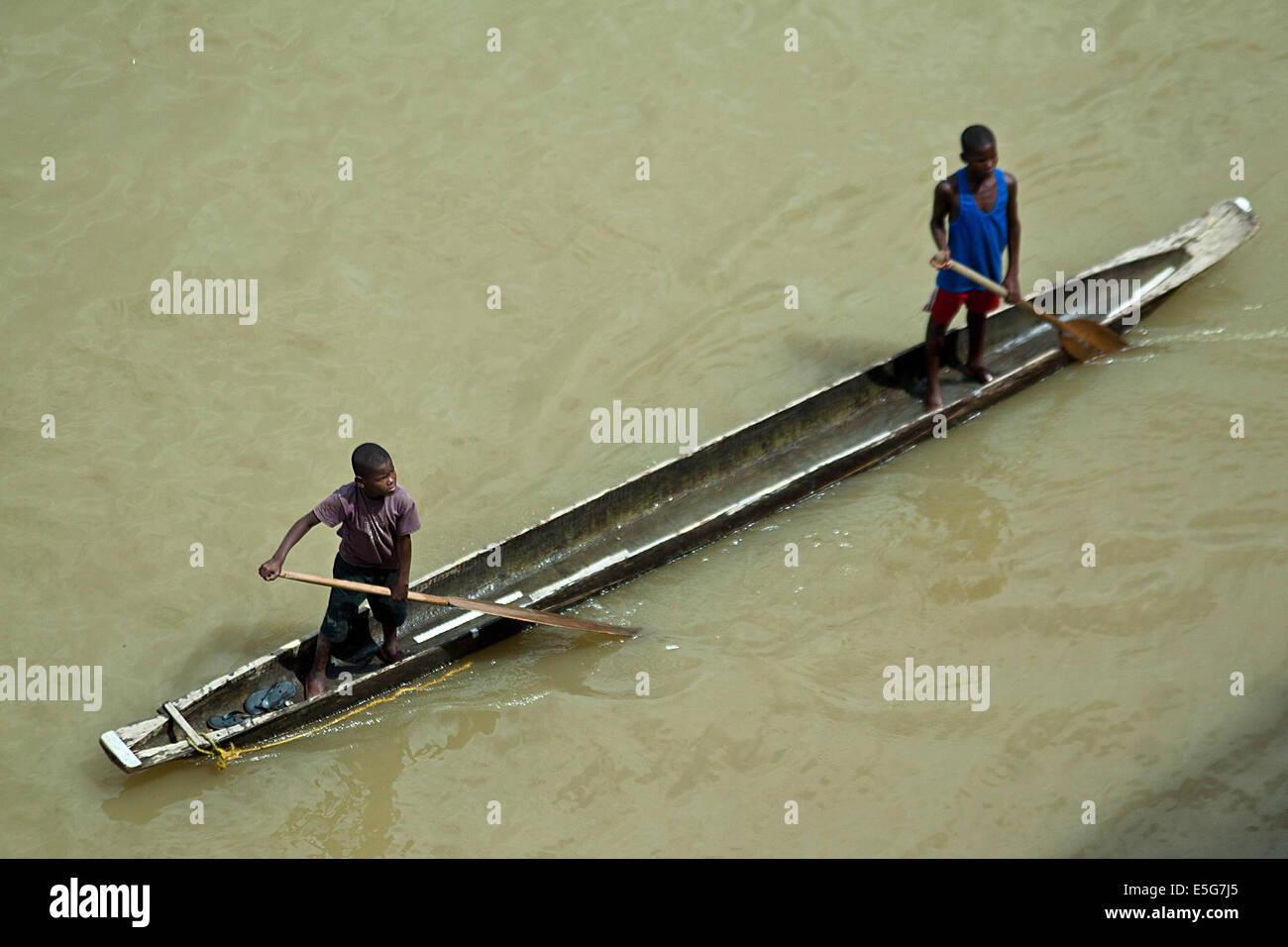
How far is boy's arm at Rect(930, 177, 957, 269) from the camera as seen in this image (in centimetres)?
722

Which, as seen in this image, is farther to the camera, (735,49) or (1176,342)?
(735,49)

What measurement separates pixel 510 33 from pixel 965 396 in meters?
4.84

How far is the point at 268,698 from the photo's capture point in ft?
21.6

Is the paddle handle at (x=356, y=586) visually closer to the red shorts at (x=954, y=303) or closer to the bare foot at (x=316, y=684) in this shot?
the bare foot at (x=316, y=684)

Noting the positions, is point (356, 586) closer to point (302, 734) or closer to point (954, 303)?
point (302, 734)

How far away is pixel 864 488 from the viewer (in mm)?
7809

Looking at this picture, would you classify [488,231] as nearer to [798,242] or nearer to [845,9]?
[798,242]

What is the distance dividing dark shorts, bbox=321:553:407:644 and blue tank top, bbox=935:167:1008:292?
3.42 m

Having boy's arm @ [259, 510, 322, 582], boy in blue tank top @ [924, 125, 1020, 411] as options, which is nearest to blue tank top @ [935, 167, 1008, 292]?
boy in blue tank top @ [924, 125, 1020, 411]

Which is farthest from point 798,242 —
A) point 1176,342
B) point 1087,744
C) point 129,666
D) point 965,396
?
point 129,666

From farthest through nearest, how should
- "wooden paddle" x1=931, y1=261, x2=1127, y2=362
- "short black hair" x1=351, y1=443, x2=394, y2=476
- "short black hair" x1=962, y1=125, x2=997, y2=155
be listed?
1. "wooden paddle" x1=931, y1=261, x2=1127, y2=362
2. "short black hair" x1=962, y1=125, x2=997, y2=155
3. "short black hair" x1=351, y1=443, x2=394, y2=476

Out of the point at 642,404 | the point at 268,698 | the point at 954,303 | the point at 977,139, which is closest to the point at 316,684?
the point at 268,698

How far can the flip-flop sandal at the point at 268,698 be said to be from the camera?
6.56 m

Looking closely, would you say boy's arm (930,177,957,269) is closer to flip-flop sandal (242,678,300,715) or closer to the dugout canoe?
the dugout canoe
